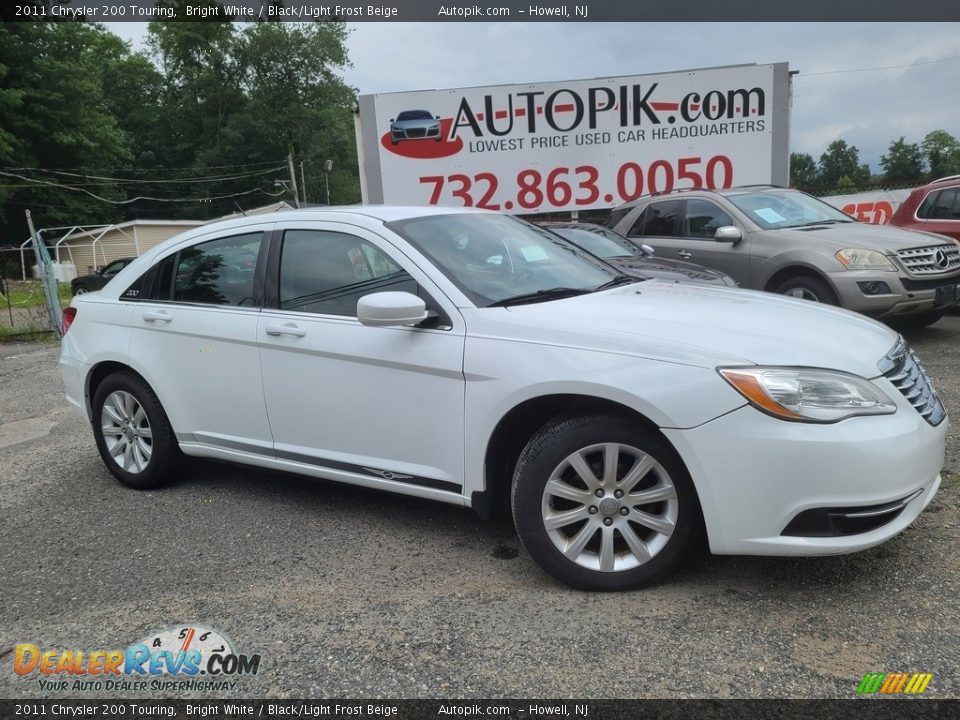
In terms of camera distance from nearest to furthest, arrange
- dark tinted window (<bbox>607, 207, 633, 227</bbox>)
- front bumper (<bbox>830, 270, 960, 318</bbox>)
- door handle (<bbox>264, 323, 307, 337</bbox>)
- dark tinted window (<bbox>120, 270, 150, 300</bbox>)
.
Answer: door handle (<bbox>264, 323, 307, 337</bbox>)
dark tinted window (<bbox>120, 270, 150, 300</bbox>)
front bumper (<bbox>830, 270, 960, 318</bbox>)
dark tinted window (<bbox>607, 207, 633, 227</bbox>)

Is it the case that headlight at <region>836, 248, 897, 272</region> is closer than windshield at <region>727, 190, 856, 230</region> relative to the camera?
Yes

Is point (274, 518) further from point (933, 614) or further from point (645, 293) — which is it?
point (933, 614)

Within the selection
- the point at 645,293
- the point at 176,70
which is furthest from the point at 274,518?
the point at 176,70

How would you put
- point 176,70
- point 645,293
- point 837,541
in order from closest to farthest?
point 837,541, point 645,293, point 176,70

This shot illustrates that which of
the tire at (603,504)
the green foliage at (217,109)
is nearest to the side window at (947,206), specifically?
the tire at (603,504)

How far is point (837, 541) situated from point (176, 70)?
60.8 meters

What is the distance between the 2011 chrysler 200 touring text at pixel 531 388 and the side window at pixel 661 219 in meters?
5.00

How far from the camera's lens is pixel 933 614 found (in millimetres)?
2709

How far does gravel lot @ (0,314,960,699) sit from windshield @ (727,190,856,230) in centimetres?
425

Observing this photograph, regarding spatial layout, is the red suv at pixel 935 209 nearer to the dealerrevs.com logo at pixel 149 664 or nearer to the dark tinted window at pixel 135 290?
the dark tinted window at pixel 135 290

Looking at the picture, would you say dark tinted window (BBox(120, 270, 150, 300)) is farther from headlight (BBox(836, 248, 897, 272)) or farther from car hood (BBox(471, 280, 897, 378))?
headlight (BBox(836, 248, 897, 272))

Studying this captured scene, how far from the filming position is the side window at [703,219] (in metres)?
8.45

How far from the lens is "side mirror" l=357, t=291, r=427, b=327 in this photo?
321 cm

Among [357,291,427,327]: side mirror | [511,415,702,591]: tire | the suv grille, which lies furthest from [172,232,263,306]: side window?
the suv grille
